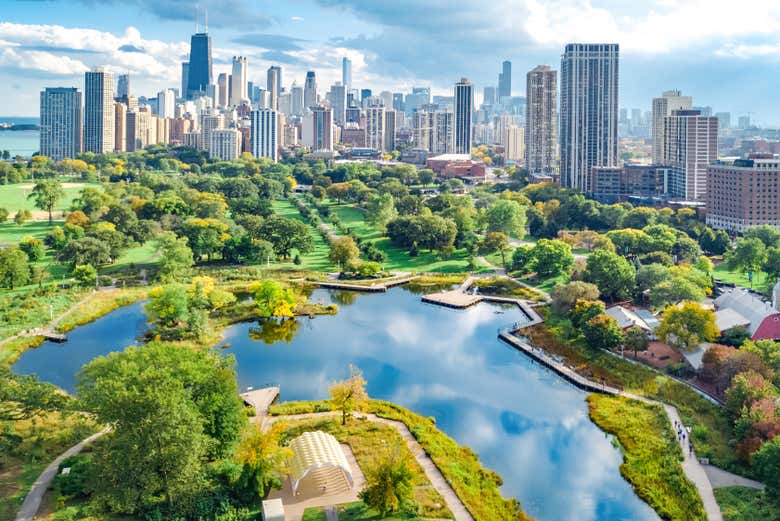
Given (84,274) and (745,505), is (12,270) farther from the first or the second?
(745,505)

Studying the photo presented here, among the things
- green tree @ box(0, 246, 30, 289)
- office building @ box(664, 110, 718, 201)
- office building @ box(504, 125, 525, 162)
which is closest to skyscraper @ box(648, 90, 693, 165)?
office building @ box(664, 110, 718, 201)

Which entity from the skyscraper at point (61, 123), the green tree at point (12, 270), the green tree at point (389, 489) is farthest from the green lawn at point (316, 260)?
the skyscraper at point (61, 123)

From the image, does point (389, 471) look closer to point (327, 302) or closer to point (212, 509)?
point (212, 509)

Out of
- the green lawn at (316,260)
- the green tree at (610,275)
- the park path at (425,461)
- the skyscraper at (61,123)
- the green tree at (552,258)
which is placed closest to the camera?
the park path at (425,461)

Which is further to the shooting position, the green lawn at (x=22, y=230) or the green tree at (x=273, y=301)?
the green lawn at (x=22, y=230)

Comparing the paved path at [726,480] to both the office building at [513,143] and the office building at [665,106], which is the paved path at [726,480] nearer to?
the office building at [665,106]

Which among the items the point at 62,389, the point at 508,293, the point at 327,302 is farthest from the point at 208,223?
the point at 62,389

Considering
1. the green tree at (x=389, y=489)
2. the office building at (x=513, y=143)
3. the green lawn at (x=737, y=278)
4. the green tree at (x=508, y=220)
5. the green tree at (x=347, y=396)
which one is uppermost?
the office building at (x=513, y=143)

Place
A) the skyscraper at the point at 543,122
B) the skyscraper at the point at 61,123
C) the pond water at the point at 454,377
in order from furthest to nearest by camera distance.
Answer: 1. the skyscraper at the point at 61,123
2. the skyscraper at the point at 543,122
3. the pond water at the point at 454,377
